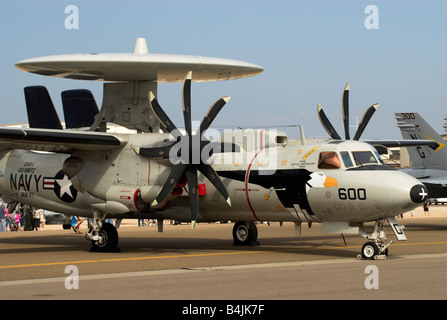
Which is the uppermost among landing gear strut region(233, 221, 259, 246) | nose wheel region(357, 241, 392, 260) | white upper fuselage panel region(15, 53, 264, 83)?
white upper fuselage panel region(15, 53, 264, 83)

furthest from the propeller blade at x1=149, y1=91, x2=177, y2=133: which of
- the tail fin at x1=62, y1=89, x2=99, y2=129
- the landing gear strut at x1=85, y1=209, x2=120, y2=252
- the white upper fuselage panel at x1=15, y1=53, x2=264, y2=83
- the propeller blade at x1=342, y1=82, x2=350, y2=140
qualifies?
the tail fin at x1=62, y1=89, x2=99, y2=129

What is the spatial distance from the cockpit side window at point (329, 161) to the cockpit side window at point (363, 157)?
50cm

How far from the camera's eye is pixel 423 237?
28094mm

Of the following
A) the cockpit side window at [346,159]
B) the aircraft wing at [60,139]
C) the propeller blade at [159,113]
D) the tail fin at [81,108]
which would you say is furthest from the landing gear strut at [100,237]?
the cockpit side window at [346,159]

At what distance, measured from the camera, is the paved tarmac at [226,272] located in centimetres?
1215

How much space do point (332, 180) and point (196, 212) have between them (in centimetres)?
454

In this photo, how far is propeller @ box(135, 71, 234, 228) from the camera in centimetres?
2048

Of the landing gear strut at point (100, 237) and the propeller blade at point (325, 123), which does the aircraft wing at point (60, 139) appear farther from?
the propeller blade at point (325, 123)

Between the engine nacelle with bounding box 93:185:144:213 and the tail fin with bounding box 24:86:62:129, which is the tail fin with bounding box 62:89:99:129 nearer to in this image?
the tail fin with bounding box 24:86:62:129

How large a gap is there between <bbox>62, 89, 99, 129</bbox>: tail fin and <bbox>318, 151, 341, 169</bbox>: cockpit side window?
11.7m

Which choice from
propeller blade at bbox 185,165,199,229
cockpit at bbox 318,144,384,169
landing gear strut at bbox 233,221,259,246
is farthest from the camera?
landing gear strut at bbox 233,221,259,246

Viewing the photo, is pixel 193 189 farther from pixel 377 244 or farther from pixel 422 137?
pixel 422 137

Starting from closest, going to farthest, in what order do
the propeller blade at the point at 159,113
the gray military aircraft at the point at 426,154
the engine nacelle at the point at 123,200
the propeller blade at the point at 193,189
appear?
the propeller blade at the point at 193,189, the engine nacelle at the point at 123,200, the propeller blade at the point at 159,113, the gray military aircraft at the point at 426,154
